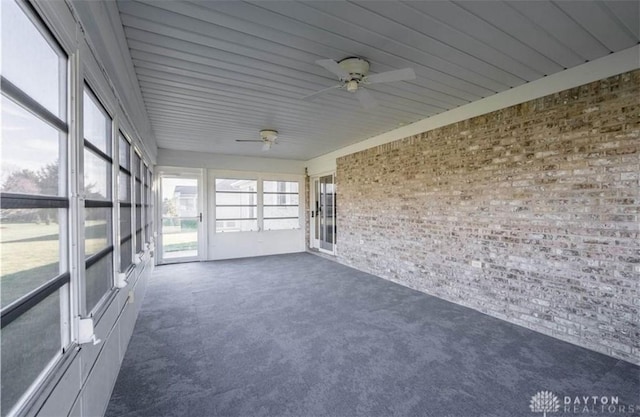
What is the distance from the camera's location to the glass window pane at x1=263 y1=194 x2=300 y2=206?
795 centimetres

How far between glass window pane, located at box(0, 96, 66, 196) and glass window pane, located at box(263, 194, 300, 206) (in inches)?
257

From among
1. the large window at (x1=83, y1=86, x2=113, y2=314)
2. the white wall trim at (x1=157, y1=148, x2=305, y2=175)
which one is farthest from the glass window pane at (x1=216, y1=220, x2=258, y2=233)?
the large window at (x1=83, y1=86, x2=113, y2=314)

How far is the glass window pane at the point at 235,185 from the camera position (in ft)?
24.1

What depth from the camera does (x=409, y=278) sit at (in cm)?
479

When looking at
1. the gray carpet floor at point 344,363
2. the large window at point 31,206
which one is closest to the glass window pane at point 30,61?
the large window at point 31,206

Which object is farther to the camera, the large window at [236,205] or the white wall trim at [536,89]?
the large window at [236,205]

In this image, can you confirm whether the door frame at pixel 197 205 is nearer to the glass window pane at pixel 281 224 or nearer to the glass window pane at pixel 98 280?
the glass window pane at pixel 281 224

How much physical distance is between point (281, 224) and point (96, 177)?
6113 mm

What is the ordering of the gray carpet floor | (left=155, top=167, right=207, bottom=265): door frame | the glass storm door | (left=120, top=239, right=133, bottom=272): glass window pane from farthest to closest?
the glass storm door
(left=155, top=167, right=207, bottom=265): door frame
(left=120, top=239, right=133, bottom=272): glass window pane
the gray carpet floor

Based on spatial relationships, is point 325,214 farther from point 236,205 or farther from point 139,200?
point 139,200

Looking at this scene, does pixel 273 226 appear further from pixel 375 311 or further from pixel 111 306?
pixel 111 306

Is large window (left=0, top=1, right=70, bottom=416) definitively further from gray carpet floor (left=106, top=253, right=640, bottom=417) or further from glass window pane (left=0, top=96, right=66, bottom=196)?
gray carpet floor (left=106, top=253, right=640, bottom=417)

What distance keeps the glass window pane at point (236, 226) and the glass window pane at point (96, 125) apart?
5.06 m

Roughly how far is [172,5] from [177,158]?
17.9 ft
